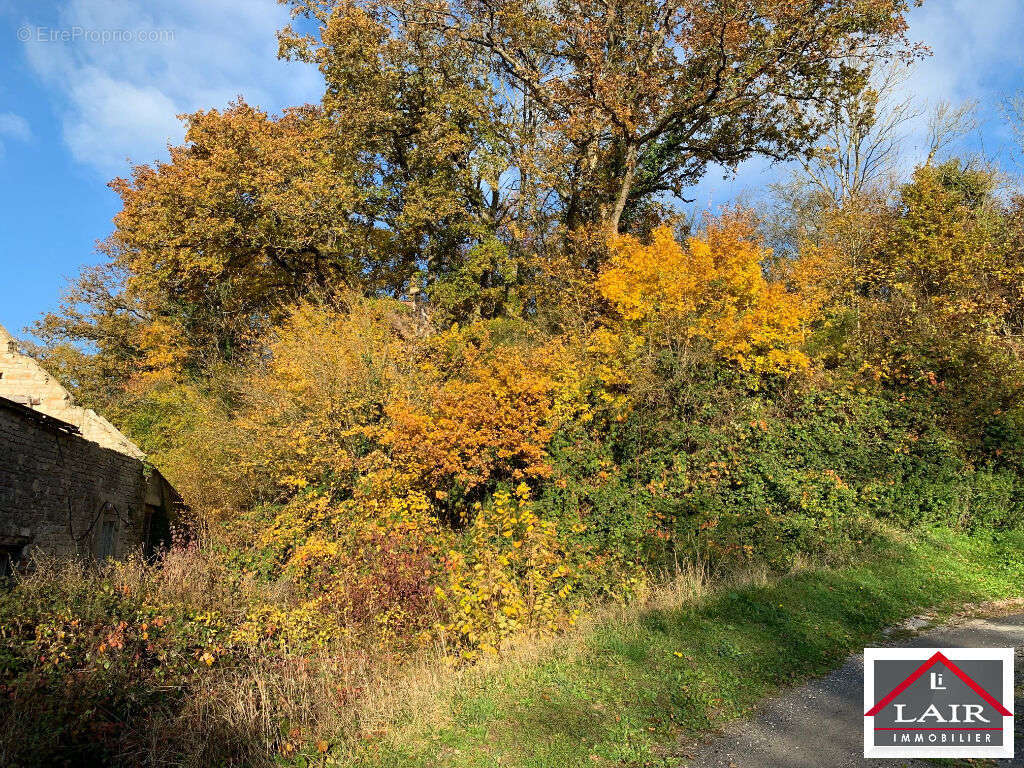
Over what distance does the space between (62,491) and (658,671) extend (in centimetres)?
1217

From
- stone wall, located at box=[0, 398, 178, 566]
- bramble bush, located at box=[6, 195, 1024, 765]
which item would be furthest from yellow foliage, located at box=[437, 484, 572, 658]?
stone wall, located at box=[0, 398, 178, 566]

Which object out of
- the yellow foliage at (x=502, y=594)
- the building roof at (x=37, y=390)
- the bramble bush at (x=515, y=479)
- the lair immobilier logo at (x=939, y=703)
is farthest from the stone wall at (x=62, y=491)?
the lair immobilier logo at (x=939, y=703)

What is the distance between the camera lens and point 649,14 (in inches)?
798

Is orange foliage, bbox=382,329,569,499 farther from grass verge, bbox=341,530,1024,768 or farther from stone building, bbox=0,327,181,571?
stone building, bbox=0,327,181,571

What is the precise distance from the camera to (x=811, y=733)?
17.5 feet

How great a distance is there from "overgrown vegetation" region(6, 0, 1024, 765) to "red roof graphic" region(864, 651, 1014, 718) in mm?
883

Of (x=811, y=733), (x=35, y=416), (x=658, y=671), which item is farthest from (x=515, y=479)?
(x=811, y=733)

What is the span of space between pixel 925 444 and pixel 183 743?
45.6ft

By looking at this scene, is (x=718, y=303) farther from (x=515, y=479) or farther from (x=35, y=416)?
(x=35, y=416)

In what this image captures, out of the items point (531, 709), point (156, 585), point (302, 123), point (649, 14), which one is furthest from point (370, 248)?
point (531, 709)

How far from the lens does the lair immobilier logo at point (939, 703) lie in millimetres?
4949

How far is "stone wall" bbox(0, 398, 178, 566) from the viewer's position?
34.4 feet

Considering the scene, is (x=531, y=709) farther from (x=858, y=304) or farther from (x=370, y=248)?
(x=370, y=248)

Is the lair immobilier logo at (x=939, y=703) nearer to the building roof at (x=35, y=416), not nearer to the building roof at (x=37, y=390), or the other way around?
the building roof at (x=35, y=416)
